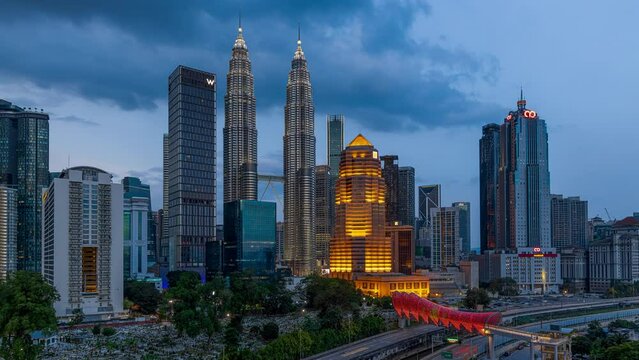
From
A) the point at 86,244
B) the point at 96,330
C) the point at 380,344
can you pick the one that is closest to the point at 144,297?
the point at 86,244

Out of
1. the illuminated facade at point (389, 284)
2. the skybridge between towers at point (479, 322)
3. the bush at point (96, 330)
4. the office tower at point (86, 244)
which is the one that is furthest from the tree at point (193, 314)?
the illuminated facade at point (389, 284)

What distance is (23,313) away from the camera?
68000 millimetres

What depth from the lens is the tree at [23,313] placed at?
65500 mm

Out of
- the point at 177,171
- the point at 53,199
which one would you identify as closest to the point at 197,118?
the point at 177,171

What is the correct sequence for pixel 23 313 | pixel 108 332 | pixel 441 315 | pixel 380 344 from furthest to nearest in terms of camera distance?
pixel 108 332
pixel 380 344
pixel 441 315
pixel 23 313

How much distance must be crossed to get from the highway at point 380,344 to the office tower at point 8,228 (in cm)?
12405

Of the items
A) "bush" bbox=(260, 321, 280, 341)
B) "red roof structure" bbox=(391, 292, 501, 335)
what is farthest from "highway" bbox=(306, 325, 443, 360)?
"bush" bbox=(260, 321, 280, 341)

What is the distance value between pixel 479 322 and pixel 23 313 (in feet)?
174

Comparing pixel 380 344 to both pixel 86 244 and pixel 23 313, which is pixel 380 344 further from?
pixel 86 244

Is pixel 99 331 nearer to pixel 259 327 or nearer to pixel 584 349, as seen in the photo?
pixel 259 327

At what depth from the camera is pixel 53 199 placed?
362ft

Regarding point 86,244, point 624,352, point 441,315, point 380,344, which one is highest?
point 86,244

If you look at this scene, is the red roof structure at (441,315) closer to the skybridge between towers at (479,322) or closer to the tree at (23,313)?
the skybridge between towers at (479,322)

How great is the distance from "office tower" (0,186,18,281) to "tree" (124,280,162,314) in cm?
6403
